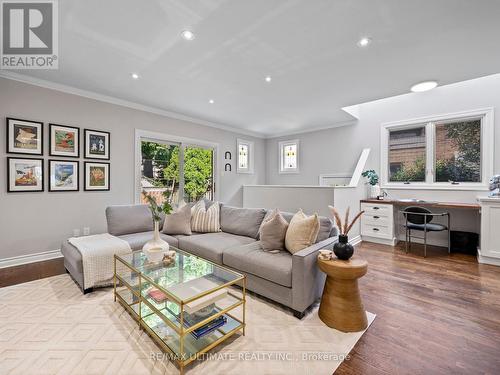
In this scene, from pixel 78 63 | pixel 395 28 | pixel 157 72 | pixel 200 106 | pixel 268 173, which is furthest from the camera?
pixel 268 173

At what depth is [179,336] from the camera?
1.57 meters

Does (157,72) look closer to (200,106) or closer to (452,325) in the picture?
(200,106)

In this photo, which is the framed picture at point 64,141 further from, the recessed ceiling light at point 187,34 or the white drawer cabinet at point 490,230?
the white drawer cabinet at point 490,230

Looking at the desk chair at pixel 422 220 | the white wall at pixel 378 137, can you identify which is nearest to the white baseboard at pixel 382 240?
the desk chair at pixel 422 220

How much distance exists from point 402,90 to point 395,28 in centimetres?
174

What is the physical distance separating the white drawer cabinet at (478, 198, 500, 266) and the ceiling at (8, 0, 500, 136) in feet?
5.80

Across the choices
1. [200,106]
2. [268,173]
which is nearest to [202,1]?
[200,106]

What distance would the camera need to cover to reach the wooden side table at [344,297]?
6.00ft

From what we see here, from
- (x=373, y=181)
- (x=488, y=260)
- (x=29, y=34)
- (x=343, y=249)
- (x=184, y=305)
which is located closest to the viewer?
(x=184, y=305)

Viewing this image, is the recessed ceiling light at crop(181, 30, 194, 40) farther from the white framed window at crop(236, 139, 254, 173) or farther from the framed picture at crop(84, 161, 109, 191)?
the white framed window at crop(236, 139, 254, 173)

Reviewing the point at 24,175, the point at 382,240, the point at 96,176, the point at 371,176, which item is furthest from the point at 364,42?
the point at 24,175

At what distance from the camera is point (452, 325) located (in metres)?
1.91

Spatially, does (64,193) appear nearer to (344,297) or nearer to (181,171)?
(181,171)

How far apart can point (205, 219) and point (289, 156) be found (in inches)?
148
